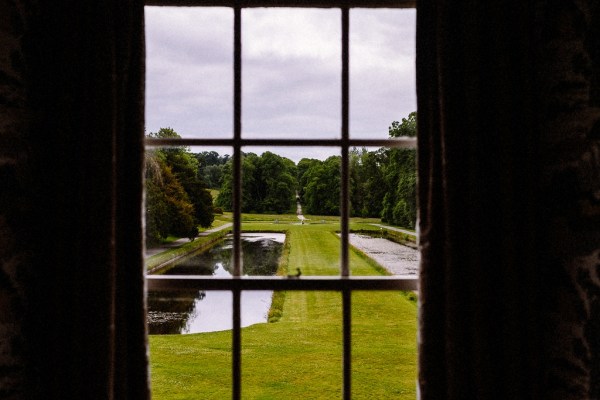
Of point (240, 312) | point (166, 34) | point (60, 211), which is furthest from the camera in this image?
point (166, 34)

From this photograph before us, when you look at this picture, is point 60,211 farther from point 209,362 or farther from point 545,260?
point 209,362

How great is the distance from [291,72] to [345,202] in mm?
621

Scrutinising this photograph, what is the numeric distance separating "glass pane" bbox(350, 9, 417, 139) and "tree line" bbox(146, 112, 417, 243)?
8 centimetres

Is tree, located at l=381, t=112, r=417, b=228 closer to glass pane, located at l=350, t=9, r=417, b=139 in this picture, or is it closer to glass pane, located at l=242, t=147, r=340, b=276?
glass pane, located at l=350, t=9, r=417, b=139

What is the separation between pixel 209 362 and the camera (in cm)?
2112

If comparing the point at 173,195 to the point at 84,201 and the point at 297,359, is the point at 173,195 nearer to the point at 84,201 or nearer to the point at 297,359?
Answer: the point at 84,201

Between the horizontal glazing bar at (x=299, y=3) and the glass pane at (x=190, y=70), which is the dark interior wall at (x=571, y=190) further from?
the glass pane at (x=190, y=70)

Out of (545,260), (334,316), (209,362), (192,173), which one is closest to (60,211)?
(192,173)

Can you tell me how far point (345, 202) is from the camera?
144 cm

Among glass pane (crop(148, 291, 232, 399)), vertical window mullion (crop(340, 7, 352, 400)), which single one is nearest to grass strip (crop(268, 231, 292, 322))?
vertical window mullion (crop(340, 7, 352, 400))

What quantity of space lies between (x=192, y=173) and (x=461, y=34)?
103 centimetres

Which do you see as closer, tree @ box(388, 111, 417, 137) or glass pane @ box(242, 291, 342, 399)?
tree @ box(388, 111, 417, 137)

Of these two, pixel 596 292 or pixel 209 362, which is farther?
pixel 209 362

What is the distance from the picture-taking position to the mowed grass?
58.5ft
